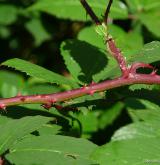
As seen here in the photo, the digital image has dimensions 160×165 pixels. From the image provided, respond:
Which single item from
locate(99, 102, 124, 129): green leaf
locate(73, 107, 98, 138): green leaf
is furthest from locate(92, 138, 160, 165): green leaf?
locate(99, 102, 124, 129): green leaf

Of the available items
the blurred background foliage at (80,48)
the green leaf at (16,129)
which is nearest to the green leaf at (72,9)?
the blurred background foliage at (80,48)

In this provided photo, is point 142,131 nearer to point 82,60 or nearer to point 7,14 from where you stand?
point 82,60

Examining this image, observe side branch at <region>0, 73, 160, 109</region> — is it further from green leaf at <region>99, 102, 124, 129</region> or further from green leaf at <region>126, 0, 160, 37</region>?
green leaf at <region>126, 0, 160, 37</region>

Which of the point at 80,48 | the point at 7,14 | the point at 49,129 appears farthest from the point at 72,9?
the point at 7,14

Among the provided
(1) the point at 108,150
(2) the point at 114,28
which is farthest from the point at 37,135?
(2) the point at 114,28

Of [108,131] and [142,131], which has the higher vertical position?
[142,131]

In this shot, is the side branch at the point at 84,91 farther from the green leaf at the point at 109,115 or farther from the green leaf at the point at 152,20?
the green leaf at the point at 152,20

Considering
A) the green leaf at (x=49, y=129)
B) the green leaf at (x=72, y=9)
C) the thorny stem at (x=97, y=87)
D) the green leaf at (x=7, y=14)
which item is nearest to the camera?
the thorny stem at (x=97, y=87)
